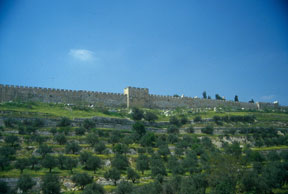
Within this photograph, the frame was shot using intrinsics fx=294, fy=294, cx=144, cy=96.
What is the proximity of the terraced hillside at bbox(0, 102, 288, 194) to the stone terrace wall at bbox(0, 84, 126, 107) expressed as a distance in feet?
12.1

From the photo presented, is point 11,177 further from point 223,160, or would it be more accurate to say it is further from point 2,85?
point 2,85

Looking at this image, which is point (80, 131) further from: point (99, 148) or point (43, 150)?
point (43, 150)

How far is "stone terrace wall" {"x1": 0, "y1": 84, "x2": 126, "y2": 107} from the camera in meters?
47.8

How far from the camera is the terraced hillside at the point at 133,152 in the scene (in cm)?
2366

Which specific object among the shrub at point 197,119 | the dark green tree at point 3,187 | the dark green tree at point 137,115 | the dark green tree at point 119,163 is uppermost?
the dark green tree at point 137,115

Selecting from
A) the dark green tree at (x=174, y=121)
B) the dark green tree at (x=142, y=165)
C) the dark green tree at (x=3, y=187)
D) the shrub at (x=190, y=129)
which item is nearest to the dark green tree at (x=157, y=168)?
the dark green tree at (x=142, y=165)

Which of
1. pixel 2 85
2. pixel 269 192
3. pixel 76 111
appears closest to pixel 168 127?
pixel 76 111

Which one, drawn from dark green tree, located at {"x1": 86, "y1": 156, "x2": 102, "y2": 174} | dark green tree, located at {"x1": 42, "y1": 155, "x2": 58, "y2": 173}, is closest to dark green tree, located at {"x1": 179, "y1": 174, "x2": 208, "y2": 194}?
dark green tree, located at {"x1": 86, "y1": 156, "x2": 102, "y2": 174}

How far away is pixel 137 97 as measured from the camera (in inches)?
2388

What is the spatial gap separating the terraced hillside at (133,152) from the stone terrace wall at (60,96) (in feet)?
12.1

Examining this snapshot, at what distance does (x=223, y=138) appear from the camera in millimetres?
44875

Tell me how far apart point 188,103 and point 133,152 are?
35.3 metres

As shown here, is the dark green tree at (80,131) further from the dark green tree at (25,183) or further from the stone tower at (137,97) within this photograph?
the stone tower at (137,97)

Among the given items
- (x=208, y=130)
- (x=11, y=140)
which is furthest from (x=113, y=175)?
(x=208, y=130)
